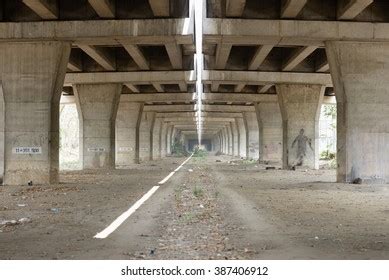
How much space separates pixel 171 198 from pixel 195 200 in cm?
85

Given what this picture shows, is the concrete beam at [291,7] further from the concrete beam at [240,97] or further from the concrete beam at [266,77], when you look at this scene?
the concrete beam at [240,97]

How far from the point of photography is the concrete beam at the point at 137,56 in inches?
888

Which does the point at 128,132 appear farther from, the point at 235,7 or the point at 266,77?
the point at 235,7

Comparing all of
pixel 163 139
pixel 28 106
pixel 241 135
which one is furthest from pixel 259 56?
pixel 163 139

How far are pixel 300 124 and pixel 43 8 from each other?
681 inches

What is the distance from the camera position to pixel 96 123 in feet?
102

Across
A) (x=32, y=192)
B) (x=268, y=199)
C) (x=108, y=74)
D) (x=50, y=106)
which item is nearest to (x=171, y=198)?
(x=268, y=199)

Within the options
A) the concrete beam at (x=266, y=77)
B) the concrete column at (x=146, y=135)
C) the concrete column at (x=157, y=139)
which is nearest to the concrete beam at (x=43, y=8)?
the concrete beam at (x=266, y=77)

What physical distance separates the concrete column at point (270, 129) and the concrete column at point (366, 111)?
849 inches

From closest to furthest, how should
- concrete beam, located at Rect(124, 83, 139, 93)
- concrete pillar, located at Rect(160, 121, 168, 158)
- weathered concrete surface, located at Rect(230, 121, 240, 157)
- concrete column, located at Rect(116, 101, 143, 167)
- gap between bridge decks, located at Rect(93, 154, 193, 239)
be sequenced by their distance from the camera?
gap between bridge decks, located at Rect(93, 154, 193, 239)
concrete beam, located at Rect(124, 83, 139, 93)
concrete column, located at Rect(116, 101, 143, 167)
concrete pillar, located at Rect(160, 121, 168, 158)
weathered concrete surface, located at Rect(230, 121, 240, 157)

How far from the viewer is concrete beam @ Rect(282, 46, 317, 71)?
905 inches

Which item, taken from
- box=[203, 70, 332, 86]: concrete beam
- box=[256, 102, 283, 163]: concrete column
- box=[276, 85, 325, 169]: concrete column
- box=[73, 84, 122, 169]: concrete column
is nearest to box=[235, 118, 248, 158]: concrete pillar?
box=[256, 102, 283, 163]: concrete column

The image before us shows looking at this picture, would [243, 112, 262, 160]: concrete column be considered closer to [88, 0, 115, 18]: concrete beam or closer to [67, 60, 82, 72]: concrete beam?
[67, 60, 82, 72]: concrete beam

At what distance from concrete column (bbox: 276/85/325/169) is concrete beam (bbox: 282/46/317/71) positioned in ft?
9.72
